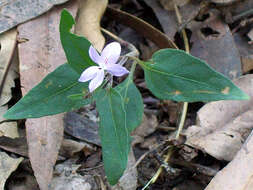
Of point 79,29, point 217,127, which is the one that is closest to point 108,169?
point 217,127

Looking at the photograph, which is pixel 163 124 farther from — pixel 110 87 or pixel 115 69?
pixel 115 69

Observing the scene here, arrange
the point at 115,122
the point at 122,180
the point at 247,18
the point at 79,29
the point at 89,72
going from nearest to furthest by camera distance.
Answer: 1. the point at 89,72
2. the point at 115,122
3. the point at 122,180
4. the point at 79,29
5. the point at 247,18

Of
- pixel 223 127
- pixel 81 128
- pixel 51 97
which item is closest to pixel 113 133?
pixel 51 97

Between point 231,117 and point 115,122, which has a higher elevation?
point 115,122

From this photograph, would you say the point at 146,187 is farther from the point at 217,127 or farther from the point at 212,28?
the point at 212,28

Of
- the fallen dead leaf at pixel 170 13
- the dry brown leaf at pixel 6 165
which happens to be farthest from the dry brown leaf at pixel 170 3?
the dry brown leaf at pixel 6 165

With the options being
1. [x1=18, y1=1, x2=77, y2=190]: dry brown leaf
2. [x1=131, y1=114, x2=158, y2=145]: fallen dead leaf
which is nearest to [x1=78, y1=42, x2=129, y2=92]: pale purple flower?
[x1=18, y1=1, x2=77, y2=190]: dry brown leaf
